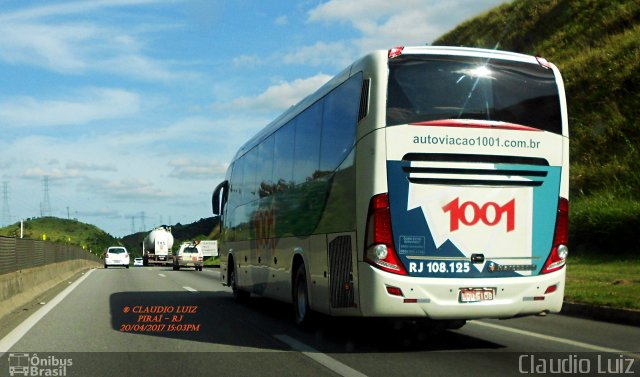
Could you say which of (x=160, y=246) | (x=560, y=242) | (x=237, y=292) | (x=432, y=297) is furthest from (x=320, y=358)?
(x=160, y=246)

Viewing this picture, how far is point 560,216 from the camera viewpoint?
→ 9797 mm

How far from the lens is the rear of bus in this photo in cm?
916

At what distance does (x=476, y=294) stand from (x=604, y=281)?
931 cm

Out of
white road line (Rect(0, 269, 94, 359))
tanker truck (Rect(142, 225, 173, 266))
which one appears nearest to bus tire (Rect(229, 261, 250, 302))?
white road line (Rect(0, 269, 94, 359))

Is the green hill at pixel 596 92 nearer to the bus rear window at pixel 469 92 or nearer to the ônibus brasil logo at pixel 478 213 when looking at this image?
the bus rear window at pixel 469 92

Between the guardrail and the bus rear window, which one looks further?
the guardrail

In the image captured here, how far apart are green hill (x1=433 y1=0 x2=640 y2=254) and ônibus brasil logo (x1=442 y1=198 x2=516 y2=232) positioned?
16001mm

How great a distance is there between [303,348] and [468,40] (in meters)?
46.9

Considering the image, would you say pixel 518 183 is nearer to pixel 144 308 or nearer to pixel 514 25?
pixel 144 308

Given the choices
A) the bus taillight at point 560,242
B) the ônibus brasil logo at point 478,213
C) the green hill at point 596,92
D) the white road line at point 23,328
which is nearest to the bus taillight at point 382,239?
the ônibus brasil logo at point 478,213

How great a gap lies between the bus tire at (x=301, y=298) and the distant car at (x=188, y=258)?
3506 centimetres

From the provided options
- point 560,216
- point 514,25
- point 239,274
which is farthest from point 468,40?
point 560,216

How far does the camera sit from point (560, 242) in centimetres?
980

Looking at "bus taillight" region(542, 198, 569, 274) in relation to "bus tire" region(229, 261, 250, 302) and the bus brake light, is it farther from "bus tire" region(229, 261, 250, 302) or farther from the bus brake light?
"bus tire" region(229, 261, 250, 302)
